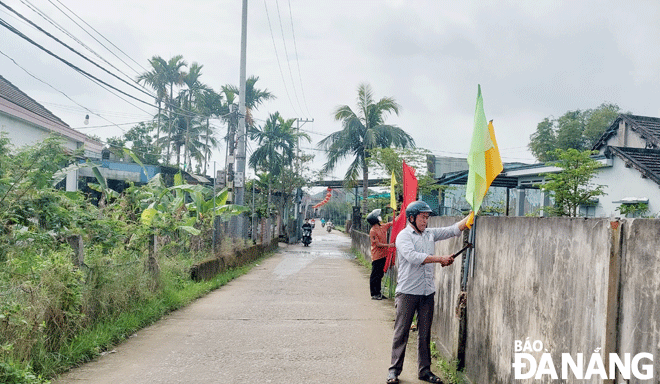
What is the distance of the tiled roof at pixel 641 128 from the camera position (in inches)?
693

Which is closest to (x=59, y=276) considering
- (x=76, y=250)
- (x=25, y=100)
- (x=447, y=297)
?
(x=76, y=250)

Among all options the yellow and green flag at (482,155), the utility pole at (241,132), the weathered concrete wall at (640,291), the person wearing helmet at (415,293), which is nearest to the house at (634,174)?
the person wearing helmet at (415,293)

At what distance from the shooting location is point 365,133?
3216 centimetres

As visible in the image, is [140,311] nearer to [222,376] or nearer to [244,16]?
[222,376]

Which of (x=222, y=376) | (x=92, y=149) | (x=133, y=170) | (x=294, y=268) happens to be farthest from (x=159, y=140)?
→ (x=222, y=376)

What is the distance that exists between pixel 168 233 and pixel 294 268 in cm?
720

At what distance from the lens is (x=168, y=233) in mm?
11461

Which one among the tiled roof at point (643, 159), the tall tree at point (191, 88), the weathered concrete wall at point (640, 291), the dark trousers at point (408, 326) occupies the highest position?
the tall tree at point (191, 88)

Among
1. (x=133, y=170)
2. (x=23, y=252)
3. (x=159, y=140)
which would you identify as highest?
(x=159, y=140)

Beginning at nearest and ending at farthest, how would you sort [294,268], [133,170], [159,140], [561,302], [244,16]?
[561,302], [294,268], [244,16], [133,170], [159,140]

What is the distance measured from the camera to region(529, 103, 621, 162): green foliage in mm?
32562

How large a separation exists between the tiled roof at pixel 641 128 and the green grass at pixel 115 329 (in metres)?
13.7

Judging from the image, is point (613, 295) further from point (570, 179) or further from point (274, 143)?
point (274, 143)

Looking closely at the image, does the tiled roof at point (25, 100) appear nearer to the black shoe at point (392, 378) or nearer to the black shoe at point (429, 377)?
the black shoe at point (392, 378)
